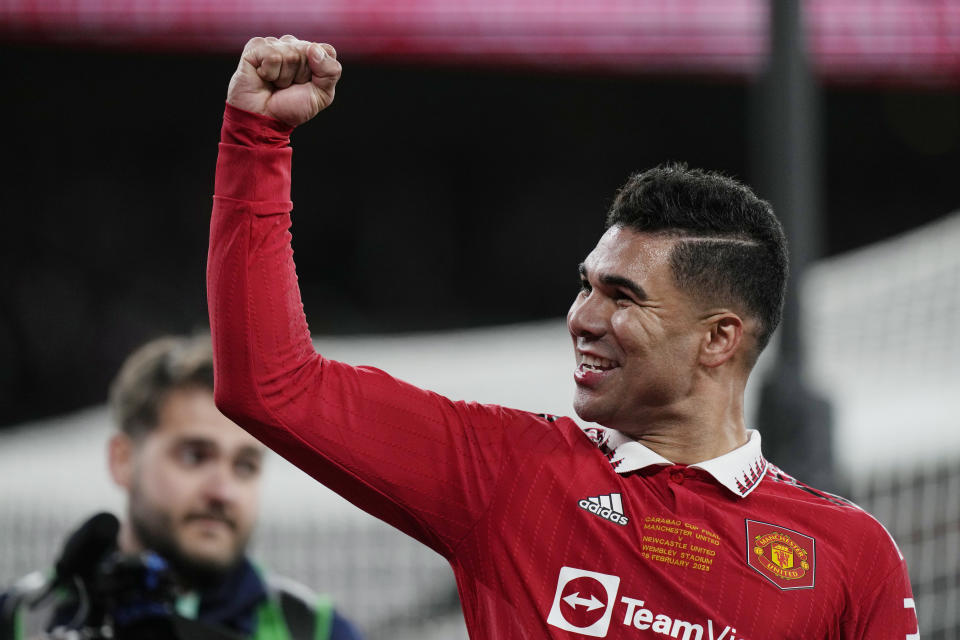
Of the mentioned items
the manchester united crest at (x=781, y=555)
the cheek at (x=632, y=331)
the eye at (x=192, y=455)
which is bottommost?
the eye at (x=192, y=455)

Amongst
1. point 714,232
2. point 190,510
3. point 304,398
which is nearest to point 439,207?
point 190,510

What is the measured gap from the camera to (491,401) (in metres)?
6.30

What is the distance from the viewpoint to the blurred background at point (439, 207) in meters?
5.48

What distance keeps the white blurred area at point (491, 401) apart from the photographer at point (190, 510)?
6.74 feet

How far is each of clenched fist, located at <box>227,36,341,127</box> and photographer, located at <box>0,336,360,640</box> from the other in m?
1.03

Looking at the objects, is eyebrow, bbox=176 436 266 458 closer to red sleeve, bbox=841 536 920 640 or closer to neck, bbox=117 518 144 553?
neck, bbox=117 518 144 553

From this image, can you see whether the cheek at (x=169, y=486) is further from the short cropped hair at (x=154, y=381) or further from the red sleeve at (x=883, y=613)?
the red sleeve at (x=883, y=613)

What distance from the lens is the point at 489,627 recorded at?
1.82 metres

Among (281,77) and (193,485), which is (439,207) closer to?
(193,485)

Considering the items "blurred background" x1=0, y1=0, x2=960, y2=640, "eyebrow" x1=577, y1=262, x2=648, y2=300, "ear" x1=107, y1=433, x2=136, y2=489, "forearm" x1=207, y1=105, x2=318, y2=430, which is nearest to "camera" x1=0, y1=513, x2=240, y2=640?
"forearm" x1=207, y1=105, x2=318, y2=430

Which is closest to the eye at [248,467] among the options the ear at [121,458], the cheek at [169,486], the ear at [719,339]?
the cheek at [169,486]

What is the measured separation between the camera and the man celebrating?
1.68 meters

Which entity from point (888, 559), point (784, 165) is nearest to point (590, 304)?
point (888, 559)

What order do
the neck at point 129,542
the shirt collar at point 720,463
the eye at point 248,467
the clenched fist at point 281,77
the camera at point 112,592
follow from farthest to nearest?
the eye at point 248,467 → the neck at point 129,542 → the camera at point 112,592 → the shirt collar at point 720,463 → the clenched fist at point 281,77
